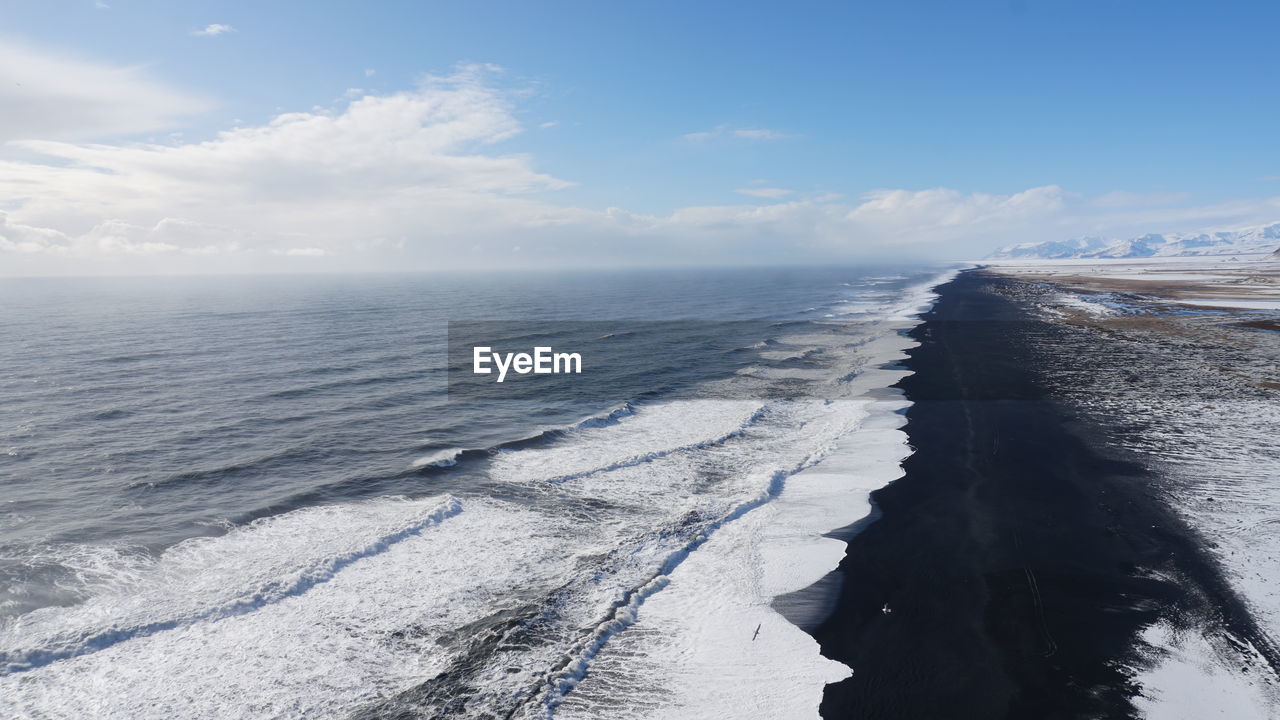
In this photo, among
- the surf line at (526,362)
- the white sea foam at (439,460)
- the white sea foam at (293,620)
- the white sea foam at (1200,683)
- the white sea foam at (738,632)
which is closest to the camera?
the white sea foam at (1200,683)

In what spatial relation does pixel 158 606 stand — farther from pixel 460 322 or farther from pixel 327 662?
pixel 460 322

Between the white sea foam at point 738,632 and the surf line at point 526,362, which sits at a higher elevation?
the surf line at point 526,362

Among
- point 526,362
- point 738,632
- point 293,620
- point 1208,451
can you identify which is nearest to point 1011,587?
point 738,632

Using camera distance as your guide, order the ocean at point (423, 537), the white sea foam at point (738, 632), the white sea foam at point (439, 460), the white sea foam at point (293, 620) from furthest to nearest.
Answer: the white sea foam at point (439, 460), the ocean at point (423, 537), the white sea foam at point (293, 620), the white sea foam at point (738, 632)

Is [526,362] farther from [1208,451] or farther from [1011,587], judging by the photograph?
[1208,451]

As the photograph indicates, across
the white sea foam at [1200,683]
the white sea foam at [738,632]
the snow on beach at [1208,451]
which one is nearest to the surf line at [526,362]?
the white sea foam at [738,632]

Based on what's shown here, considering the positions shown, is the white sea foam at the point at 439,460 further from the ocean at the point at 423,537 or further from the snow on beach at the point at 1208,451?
the snow on beach at the point at 1208,451
